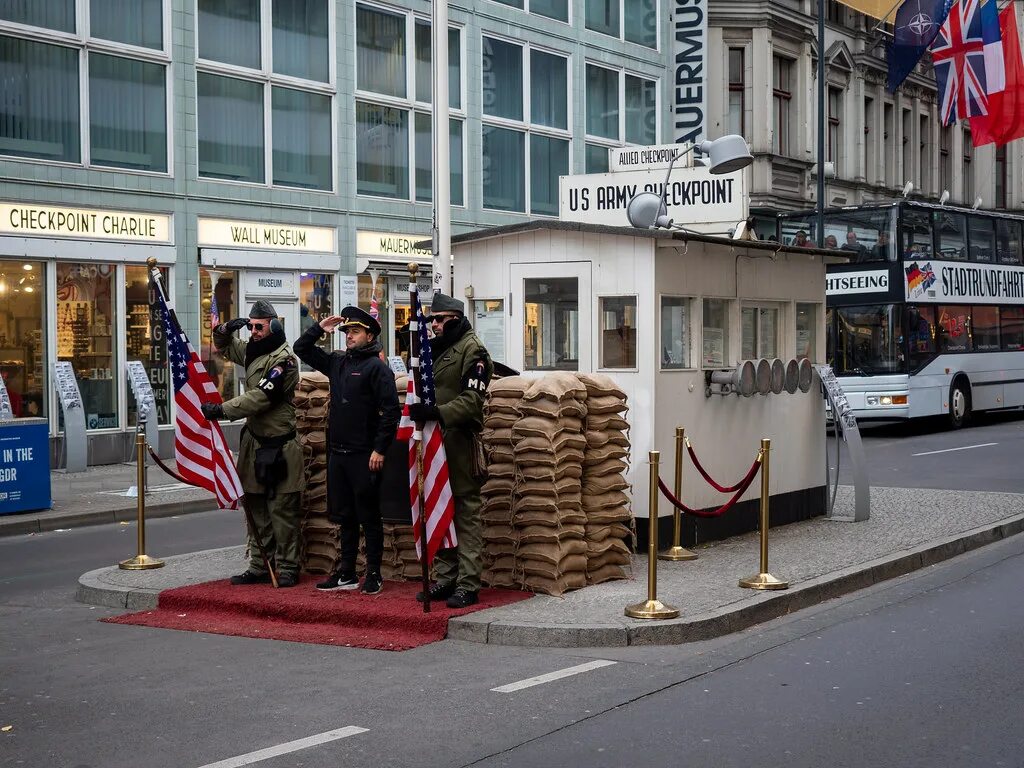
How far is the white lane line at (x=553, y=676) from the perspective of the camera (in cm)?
715

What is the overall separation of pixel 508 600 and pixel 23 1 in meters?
14.7

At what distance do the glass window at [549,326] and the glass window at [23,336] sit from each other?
10.9m

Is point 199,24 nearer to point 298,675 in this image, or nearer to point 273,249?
point 273,249

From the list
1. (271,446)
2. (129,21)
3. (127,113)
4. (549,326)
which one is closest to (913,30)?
(129,21)

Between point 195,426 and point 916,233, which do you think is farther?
point 916,233

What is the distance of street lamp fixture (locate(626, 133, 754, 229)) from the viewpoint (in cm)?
1283

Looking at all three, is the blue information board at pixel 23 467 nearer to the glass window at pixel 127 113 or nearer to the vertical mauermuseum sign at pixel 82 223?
the vertical mauermuseum sign at pixel 82 223

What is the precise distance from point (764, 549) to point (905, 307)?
56.7 ft

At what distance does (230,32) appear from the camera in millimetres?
23109

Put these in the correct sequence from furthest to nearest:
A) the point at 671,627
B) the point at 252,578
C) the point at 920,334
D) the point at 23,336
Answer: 1. the point at 920,334
2. the point at 23,336
3. the point at 252,578
4. the point at 671,627

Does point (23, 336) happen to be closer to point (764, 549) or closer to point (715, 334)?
point (715, 334)

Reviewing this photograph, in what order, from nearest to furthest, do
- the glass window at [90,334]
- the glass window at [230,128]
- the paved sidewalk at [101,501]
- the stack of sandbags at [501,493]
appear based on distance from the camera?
the stack of sandbags at [501,493], the paved sidewalk at [101,501], the glass window at [90,334], the glass window at [230,128]

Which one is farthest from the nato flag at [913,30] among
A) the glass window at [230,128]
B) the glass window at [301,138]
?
the glass window at [230,128]

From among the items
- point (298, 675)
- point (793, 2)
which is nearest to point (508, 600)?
point (298, 675)
